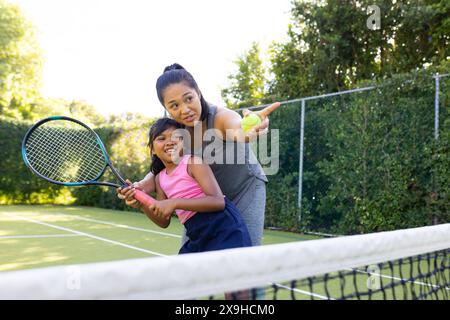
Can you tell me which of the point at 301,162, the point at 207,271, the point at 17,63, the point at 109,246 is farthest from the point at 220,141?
the point at 17,63

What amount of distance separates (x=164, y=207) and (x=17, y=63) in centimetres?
2144

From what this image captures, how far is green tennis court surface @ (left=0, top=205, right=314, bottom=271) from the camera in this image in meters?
5.82

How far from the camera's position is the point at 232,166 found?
2482 millimetres

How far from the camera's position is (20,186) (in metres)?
14.9

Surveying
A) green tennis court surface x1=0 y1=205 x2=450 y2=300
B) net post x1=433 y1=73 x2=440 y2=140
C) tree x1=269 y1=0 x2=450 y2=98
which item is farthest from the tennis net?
tree x1=269 y1=0 x2=450 y2=98

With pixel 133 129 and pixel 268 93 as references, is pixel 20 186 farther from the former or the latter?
pixel 268 93

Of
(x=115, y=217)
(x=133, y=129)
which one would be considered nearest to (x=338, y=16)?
(x=133, y=129)

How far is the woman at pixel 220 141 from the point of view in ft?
7.56

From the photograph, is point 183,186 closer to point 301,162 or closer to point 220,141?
point 220,141

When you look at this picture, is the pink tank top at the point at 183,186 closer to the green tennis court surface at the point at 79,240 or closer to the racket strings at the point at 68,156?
the racket strings at the point at 68,156

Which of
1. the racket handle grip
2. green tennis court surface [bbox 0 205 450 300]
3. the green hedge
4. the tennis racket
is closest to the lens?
the racket handle grip

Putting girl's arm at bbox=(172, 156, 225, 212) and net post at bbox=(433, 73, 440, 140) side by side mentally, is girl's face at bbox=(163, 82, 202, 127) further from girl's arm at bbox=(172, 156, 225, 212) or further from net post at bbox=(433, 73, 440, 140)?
net post at bbox=(433, 73, 440, 140)

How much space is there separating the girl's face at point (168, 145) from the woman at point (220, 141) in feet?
0.24

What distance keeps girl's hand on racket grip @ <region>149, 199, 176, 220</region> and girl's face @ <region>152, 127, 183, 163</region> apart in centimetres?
24
